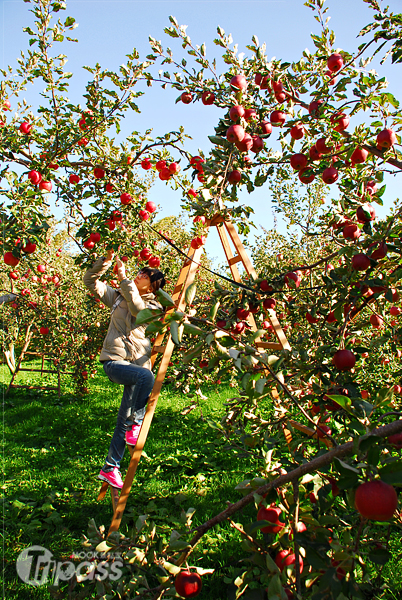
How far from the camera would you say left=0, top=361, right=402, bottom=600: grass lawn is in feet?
7.01

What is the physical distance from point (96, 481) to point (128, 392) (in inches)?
44.6

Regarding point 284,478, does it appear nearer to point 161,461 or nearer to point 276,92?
point 276,92

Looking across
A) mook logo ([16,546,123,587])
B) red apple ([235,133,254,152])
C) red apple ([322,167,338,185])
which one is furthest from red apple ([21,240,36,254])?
red apple ([322,167,338,185])

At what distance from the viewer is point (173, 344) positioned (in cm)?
245

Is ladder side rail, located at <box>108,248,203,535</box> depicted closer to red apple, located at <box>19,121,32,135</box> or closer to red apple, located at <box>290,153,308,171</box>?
red apple, located at <box>290,153,308,171</box>

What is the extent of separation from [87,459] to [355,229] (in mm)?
3535

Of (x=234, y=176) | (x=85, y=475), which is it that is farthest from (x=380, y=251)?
(x=85, y=475)

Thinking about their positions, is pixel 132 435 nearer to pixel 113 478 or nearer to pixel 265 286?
pixel 113 478

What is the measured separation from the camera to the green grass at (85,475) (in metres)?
2.39

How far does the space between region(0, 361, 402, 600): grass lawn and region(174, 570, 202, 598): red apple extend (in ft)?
0.70

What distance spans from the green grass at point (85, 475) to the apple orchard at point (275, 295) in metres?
0.29

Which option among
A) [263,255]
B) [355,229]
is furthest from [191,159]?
[263,255]

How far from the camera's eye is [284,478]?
1091mm

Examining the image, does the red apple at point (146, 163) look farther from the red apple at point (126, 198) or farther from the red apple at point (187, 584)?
the red apple at point (187, 584)
